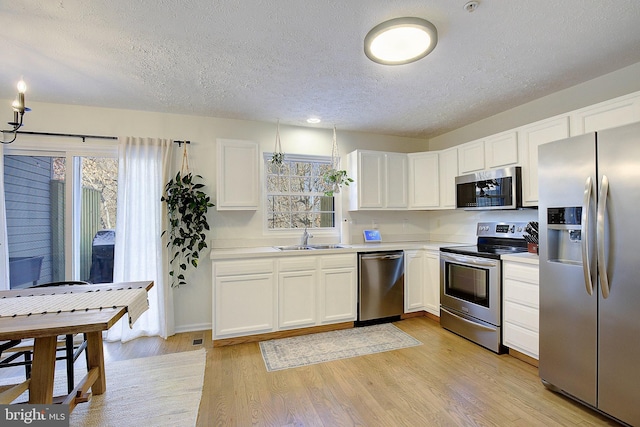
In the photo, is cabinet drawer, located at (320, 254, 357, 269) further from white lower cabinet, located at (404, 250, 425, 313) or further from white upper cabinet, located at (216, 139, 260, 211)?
white upper cabinet, located at (216, 139, 260, 211)

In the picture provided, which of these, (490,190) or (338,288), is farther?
(338,288)

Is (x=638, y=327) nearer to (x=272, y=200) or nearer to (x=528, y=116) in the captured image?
(x=528, y=116)

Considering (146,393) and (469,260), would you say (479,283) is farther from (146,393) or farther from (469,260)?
(146,393)

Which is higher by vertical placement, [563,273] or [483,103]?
[483,103]

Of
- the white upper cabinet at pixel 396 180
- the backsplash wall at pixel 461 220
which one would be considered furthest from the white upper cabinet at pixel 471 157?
the white upper cabinet at pixel 396 180

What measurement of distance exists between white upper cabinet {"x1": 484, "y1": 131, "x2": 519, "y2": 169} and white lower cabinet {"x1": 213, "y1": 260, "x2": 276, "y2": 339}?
253 cm

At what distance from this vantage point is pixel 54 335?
140 centimetres

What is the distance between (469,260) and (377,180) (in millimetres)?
1456

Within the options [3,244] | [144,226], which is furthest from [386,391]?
[3,244]

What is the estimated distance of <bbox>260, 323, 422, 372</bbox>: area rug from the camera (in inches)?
107

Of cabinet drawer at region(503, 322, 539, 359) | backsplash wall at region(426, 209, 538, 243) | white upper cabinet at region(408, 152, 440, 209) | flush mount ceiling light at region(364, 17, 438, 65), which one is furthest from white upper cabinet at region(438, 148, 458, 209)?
flush mount ceiling light at region(364, 17, 438, 65)

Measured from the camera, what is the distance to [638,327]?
5.57 feet

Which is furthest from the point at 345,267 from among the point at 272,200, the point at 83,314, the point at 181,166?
the point at 83,314

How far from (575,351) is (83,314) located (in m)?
2.95
